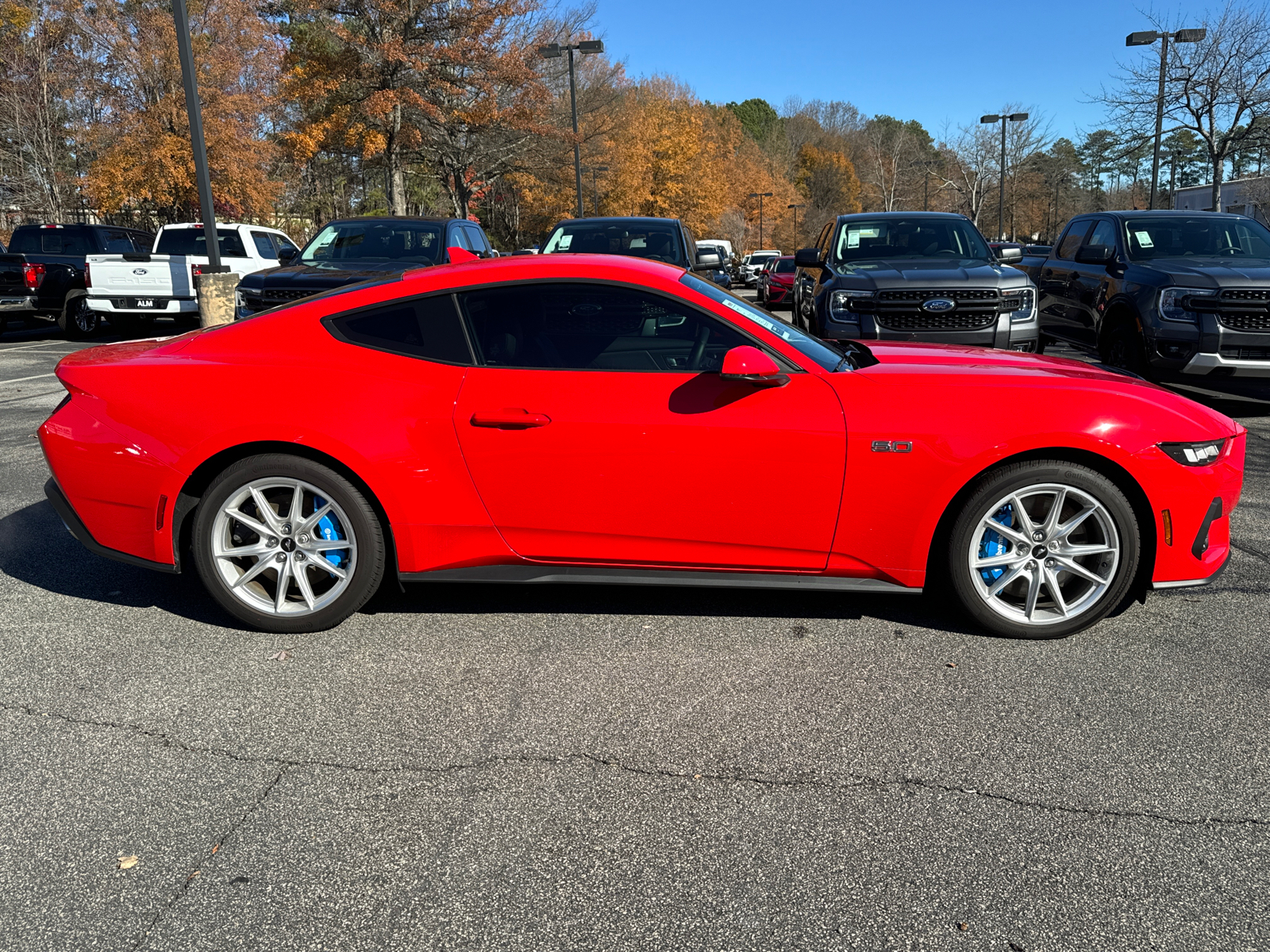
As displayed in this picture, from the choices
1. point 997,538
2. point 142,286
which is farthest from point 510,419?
point 142,286

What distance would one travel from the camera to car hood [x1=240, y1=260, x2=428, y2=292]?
10438 millimetres

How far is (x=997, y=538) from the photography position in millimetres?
3959

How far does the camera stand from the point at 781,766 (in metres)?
3.07

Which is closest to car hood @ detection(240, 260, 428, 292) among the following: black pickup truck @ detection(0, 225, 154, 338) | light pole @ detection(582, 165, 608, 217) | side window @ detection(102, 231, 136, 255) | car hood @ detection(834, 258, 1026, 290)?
car hood @ detection(834, 258, 1026, 290)

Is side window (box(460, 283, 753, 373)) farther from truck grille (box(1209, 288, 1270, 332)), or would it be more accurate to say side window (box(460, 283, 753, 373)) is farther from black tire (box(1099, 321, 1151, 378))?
truck grille (box(1209, 288, 1270, 332))

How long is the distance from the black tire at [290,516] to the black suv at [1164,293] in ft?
24.7

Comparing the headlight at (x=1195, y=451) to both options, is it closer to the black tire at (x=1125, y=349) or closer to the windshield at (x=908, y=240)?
the black tire at (x=1125, y=349)

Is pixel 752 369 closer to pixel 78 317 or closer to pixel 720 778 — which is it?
pixel 720 778

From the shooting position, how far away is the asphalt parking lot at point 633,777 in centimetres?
239

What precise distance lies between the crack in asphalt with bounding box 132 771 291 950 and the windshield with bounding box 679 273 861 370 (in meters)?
2.38

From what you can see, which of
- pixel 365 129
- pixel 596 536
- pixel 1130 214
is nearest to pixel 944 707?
pixel 596 536

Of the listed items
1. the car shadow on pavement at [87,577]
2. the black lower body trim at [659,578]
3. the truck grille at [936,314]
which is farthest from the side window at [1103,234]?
the car shadow on pavement at [87,577]

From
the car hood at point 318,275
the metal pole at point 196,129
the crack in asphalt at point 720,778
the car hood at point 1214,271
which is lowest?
the crack in asphalt at point 720,778

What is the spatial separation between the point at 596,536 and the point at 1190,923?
2331 millimetres
